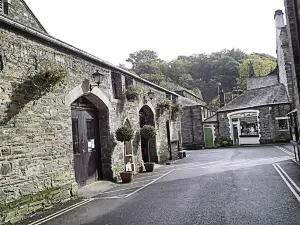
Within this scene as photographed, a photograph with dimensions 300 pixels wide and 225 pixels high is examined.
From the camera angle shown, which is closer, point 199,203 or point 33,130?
point 199,203

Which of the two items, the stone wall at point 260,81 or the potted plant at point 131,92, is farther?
the stone wall at point 260,81

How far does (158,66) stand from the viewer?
5566 cm

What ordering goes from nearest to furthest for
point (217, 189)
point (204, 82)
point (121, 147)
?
point (217, 189)
point (121, 147)
point (204, 82)

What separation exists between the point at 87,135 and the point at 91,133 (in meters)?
0.31

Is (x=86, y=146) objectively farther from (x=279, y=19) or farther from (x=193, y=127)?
(x=279, y=19)

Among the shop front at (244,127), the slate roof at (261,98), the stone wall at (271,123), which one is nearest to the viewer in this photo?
the stone wall at (271,123)

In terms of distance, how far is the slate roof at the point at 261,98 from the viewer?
25394 mm

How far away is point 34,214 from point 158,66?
5097cm

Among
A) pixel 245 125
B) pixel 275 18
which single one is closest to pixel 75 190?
pixel 245 125

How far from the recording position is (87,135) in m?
9.76

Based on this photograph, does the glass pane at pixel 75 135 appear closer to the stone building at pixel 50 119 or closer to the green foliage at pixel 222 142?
the stone building at pixel 50 119

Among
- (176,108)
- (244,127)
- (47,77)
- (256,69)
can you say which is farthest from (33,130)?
(256,69)

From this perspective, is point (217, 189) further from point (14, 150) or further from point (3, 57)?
point (3, 57)

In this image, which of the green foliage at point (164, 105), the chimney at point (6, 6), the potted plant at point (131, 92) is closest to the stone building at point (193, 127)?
the green foliage at point (164, 105)
